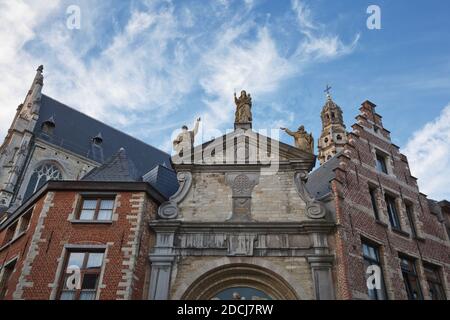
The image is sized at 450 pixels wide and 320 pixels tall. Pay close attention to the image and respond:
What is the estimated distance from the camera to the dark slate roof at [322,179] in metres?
12.5

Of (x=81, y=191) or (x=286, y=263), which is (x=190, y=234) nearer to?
(x=286, y=263)

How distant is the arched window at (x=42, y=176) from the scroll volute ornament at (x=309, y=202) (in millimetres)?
20273

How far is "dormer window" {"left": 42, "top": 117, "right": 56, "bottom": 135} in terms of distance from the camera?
95.0 feet

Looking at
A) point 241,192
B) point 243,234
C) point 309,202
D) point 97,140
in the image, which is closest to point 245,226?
point 243,234

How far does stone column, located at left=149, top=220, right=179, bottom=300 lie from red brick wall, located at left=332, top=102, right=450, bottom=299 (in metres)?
4.33

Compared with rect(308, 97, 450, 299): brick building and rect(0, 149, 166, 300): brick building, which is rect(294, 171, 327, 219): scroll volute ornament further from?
rect(0, 149, 166, 300): brick building

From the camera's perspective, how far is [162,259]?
10.1 m

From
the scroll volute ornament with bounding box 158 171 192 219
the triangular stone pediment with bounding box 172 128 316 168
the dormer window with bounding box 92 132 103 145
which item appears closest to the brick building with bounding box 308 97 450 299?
the triangular stone pediment with bounding box 172 128 316 168

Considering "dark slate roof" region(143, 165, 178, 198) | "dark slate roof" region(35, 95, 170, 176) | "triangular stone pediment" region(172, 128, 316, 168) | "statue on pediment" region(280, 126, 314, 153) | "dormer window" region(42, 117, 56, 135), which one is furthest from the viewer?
"dark slate roof" region(35, 95, 170, 176)

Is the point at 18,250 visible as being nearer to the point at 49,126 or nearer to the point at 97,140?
the point at 49,126

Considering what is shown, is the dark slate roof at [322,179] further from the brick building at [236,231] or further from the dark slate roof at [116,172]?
the dark slate roof at [116,172]

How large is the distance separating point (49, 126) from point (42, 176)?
4.33 m

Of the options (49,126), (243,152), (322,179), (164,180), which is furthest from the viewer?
(49,126)
